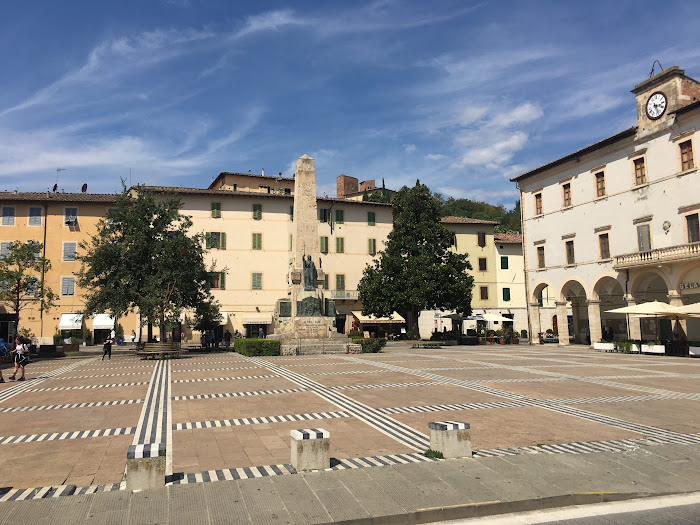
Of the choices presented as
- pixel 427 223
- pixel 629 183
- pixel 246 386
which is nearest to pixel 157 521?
pixel 246 386

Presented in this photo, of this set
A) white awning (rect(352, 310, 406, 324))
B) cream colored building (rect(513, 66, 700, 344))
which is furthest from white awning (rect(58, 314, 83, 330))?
cream colored building (rect(513, 66, 700, 344))

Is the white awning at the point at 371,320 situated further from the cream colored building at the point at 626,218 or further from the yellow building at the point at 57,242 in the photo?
the yellow building at the point at 57,242

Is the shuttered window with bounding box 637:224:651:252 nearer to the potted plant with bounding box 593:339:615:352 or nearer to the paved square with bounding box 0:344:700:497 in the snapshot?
the potted plant with bounding box 593:339:615:352

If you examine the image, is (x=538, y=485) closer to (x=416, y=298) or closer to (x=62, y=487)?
(x=62, y=487)

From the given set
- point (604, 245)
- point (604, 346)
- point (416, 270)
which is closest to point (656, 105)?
point (604, 245)

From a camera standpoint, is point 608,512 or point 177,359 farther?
point 177,359

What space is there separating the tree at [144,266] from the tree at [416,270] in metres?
14.3

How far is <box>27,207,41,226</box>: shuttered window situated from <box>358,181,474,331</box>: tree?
27.2m

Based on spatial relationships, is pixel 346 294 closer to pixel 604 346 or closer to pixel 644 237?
pixel 604 346

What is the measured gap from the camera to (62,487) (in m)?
6.43

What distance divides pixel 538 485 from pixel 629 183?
31241 millimetres

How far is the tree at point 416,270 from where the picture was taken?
4069cm

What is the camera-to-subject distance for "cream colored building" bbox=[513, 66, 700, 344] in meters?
29.3

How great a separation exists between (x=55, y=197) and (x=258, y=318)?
19944 millimetres
